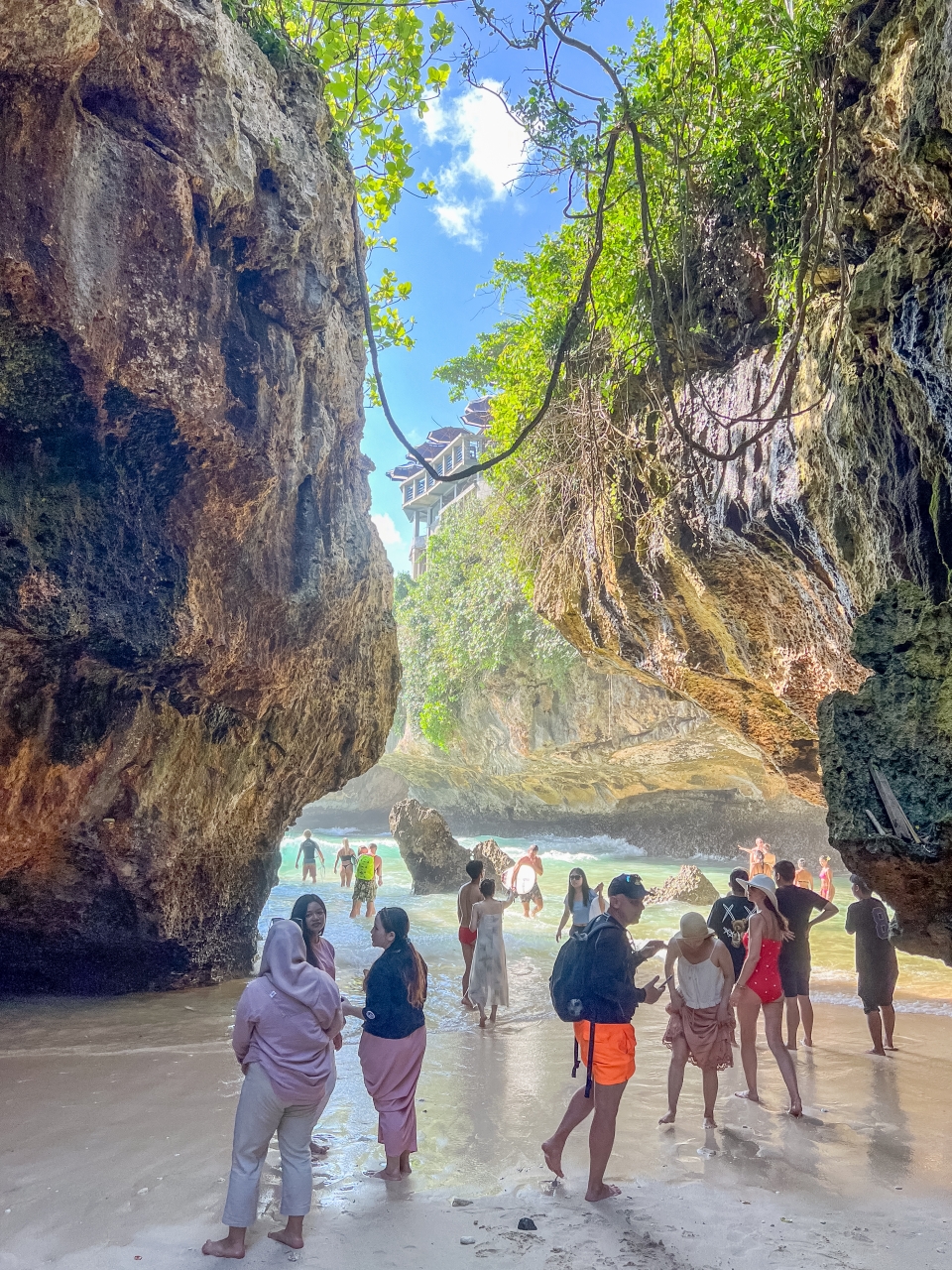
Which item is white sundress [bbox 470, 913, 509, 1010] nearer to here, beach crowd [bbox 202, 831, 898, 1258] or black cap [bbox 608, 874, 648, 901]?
beach crowd [bbox 202, 831, 898, 1258]

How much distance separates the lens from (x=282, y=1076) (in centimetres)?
321

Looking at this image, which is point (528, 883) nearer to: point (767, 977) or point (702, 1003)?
point (767, 977)

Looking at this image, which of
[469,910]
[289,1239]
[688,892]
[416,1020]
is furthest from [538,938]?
[289,1239]

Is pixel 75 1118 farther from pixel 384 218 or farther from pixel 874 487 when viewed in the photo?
pixel 384 218

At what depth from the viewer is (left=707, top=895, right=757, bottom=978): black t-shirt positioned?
18.4 ft

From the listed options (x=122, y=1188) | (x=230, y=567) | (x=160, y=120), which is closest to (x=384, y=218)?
(x=160, y=120)

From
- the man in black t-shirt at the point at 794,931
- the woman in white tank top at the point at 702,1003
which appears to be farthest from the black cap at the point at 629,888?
the man in black t-shirt at the point at 794,931

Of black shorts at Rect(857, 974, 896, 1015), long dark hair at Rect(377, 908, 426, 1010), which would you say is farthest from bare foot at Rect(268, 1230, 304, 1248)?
black shorts at Rect(857, 974, 896, 1015)

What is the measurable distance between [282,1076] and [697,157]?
6.98m

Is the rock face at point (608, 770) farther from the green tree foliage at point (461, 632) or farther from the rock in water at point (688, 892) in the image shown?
the rock in water at point (688, 892)

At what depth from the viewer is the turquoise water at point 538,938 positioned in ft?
29.1

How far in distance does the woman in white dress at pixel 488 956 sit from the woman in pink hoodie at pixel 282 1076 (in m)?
4.01

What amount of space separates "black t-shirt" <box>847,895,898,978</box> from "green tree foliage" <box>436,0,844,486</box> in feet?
14.5

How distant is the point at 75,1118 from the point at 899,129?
6.94 m
